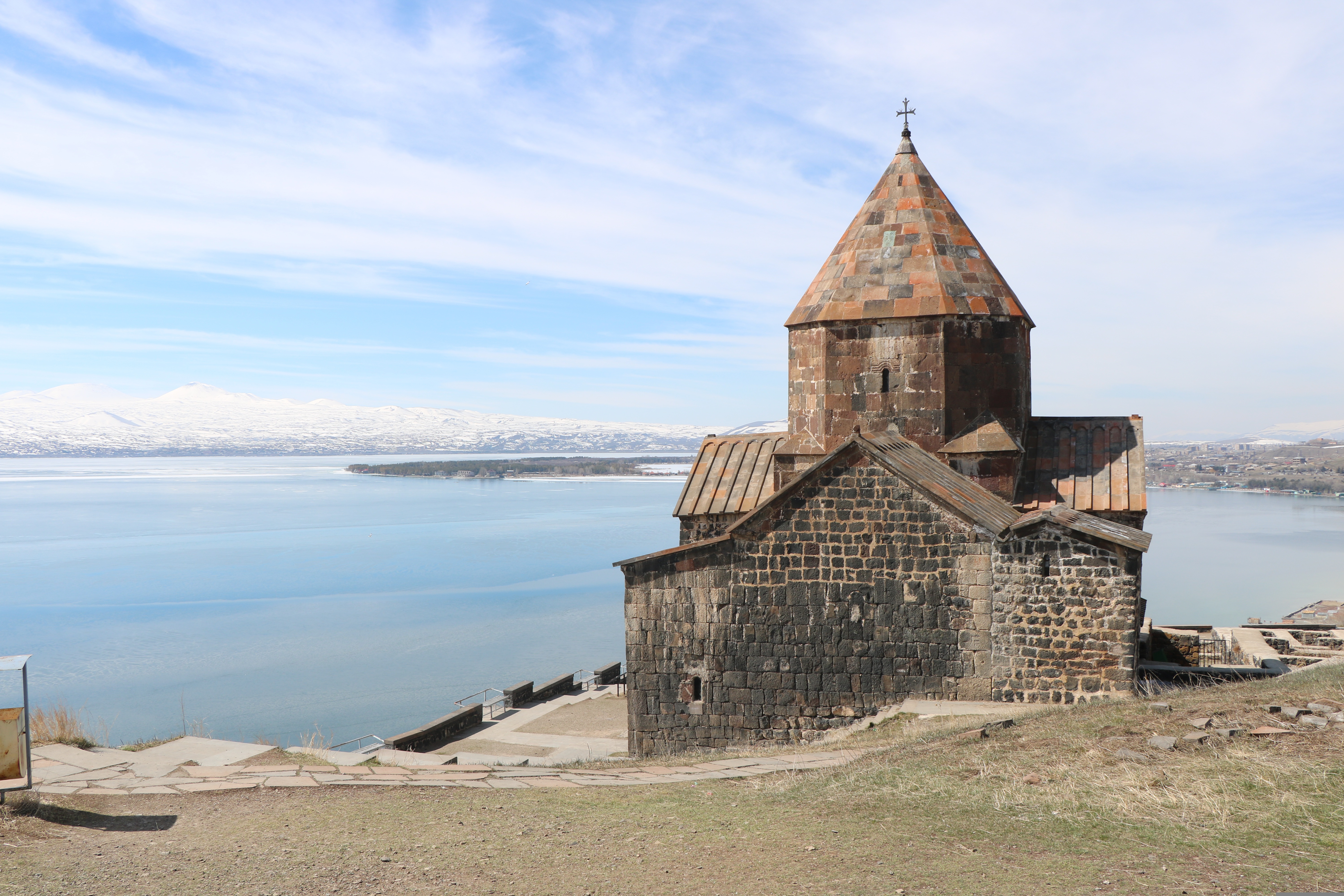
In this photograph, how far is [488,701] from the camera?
856 inches

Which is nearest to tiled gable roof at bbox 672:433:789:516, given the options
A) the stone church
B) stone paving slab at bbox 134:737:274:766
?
the stone church

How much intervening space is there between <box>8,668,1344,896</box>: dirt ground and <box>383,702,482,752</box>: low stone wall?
538 cm

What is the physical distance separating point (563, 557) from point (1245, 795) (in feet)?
139

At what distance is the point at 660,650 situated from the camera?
9.41m

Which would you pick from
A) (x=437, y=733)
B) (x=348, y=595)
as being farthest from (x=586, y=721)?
(x=348, y=595)

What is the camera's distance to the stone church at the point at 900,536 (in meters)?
8.47

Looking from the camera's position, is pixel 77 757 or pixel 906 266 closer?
pixel 77 757

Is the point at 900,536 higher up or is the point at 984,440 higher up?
the point at 984,440

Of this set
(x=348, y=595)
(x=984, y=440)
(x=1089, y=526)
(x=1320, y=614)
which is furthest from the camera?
(x=348, y=595)

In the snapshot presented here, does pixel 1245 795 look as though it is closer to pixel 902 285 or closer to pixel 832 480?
pixel 832 480

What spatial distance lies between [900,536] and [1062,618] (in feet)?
5.30

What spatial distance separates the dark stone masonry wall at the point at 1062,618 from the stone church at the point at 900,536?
17 mm

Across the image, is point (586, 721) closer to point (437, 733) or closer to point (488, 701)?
point (437, 733)

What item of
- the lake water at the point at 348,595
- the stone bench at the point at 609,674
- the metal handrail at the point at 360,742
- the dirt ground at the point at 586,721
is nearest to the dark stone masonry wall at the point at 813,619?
the dirt ground at the point at 586,721
